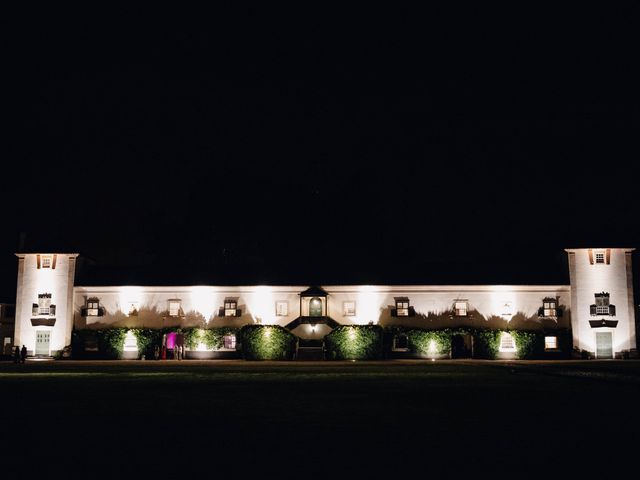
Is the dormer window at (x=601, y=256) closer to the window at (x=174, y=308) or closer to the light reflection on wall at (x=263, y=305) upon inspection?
the light reflection on wall at (x=263, y=305)

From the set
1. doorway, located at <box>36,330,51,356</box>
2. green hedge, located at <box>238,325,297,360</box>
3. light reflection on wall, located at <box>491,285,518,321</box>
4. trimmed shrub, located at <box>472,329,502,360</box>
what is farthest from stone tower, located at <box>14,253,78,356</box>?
light reflection on wall, located at <box>491,285,518,321</box>

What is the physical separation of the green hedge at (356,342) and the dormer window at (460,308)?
599cm

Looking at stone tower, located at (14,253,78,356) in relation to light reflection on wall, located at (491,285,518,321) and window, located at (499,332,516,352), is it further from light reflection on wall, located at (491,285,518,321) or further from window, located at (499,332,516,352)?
window, located at (499,332,516,352)

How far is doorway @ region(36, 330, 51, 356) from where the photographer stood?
172ft

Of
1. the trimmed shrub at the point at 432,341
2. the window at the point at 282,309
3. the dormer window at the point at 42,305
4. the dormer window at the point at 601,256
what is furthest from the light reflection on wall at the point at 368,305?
the dormer window at the point at 42,305

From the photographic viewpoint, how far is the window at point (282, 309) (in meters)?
52.7

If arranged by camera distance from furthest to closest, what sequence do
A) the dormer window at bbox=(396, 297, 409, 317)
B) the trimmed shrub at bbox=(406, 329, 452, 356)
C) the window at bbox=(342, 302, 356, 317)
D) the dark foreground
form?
the window at bbox=(342, 302, 356, 317), the dormer window at bbox=(396, 297, 409, 317), the trimmed shrub at bbox=(406, 329, 452, 356), the dark foreground

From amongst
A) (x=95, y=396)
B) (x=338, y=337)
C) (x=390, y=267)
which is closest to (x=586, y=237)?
(x=390, y=267)

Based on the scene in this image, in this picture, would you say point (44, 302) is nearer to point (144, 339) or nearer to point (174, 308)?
point (144, 339)

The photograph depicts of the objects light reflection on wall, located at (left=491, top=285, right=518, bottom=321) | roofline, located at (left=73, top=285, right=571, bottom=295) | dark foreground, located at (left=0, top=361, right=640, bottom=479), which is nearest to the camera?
dark foreground, located at (left=0, top=361, right=640, bottom=479)

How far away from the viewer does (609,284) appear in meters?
49.8

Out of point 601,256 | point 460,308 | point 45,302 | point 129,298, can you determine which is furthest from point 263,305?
point 601,256

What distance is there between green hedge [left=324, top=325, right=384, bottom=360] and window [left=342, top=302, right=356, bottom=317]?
3.16 meters

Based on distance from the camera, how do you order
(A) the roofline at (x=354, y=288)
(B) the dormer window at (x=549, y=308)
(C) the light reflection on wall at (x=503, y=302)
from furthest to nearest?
1. (C) the light reflection on wall at (x=503, y=302)
2. (A) the roofline at (x=354, y=288)
3. (B) the dormer window at (x=549, y=308)
